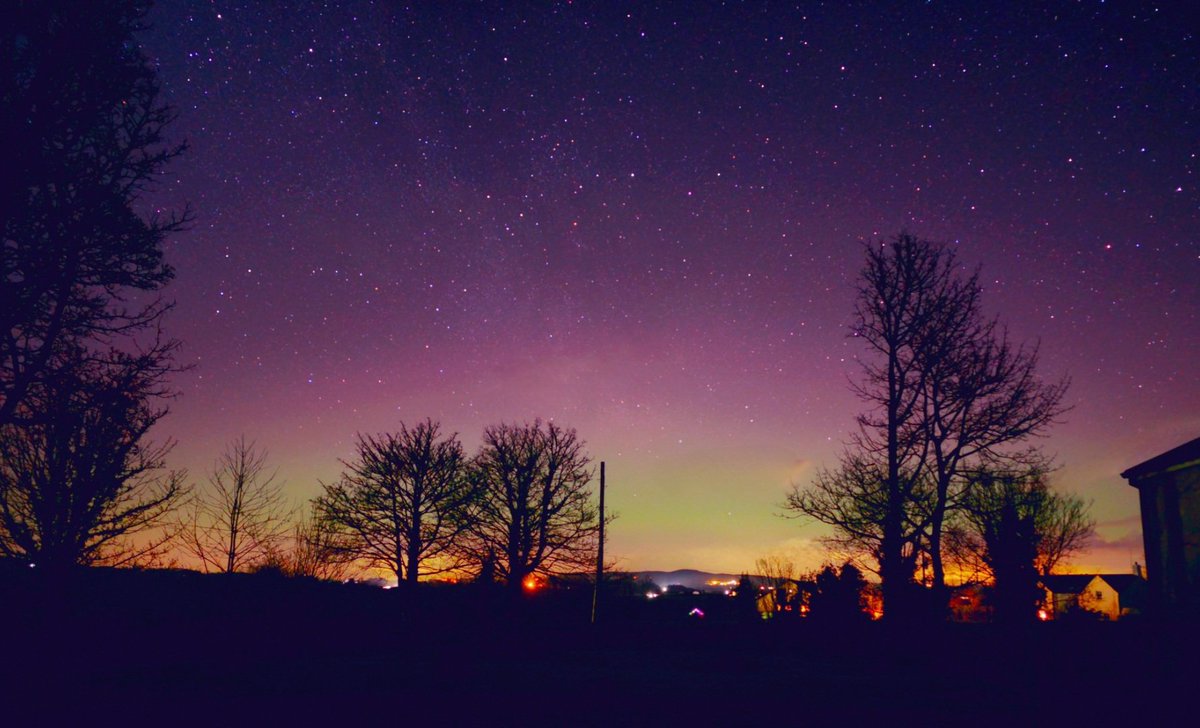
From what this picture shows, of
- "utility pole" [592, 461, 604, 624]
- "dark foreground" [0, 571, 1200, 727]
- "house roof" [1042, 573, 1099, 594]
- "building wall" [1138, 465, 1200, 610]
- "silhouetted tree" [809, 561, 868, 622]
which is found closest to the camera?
"dark foreground" [0, 571, 1200, 727]

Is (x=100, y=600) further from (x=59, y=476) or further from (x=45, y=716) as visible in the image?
(x=45, y=716)

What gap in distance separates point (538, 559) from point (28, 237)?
27928 millimetres

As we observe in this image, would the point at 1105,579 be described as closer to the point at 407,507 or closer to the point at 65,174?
the point at 407,507

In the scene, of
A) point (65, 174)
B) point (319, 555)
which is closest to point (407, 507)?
point (319, 555)

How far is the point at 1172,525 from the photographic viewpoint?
15.3 m

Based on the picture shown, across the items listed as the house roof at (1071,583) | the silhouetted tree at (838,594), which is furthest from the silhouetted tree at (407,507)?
the house roof at (1071,583)

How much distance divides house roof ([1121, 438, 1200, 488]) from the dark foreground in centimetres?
455

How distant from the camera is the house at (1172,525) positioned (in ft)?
48.4

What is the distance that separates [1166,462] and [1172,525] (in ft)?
4.60

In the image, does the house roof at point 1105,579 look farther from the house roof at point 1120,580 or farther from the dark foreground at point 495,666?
the dark foreground at point 495,666

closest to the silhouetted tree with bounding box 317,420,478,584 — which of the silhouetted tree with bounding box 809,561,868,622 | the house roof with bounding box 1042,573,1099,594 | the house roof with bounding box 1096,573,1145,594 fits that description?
the silhouetted tree with bounding box 809,561,868,622

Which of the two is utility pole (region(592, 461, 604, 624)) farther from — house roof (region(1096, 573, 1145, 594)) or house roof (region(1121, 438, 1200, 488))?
house roof (region(1096, 573, 1145, 594))

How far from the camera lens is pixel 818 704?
8.65 m

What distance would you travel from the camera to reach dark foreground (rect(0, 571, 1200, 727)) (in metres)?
7.89
